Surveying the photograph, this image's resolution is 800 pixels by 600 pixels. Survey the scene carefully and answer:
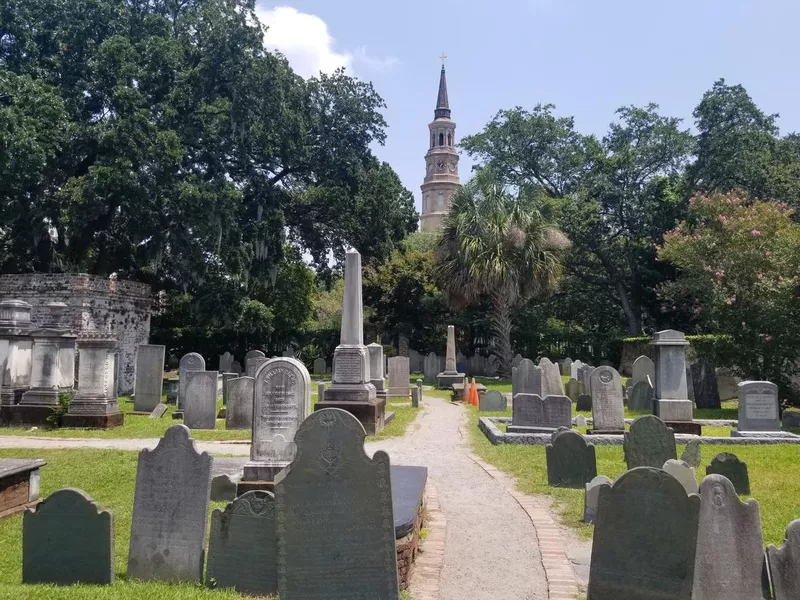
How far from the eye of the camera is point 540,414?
1145 centimetres

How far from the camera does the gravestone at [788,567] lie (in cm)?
411

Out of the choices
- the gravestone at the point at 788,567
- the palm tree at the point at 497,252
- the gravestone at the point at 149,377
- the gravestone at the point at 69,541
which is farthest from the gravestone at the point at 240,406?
the palm tree at the point at 497,252

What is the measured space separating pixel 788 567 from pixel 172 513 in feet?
13.9

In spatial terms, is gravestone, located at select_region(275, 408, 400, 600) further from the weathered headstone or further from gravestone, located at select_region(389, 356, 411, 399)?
gravestone, located at select_region(389, 356, 411, 399)

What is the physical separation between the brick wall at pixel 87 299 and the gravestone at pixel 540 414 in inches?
570

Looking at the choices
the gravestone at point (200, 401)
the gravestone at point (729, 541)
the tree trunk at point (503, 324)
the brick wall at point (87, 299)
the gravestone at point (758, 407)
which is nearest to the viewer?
the gravestone at point (729, 541)

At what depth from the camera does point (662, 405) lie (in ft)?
39.7

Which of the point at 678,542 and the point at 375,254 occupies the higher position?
the point at 375,254

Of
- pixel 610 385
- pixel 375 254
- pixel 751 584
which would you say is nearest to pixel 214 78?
pixel 375 254

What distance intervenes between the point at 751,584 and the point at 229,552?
140 inches

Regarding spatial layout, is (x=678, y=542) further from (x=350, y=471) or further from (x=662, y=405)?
(x=662, y=405)

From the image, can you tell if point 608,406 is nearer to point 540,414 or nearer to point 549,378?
point 540,414

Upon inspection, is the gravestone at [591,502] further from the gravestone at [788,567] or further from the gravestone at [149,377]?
the gravestone at [149,377]

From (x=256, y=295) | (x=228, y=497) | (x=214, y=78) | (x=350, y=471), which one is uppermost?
(x=214, y=78)
